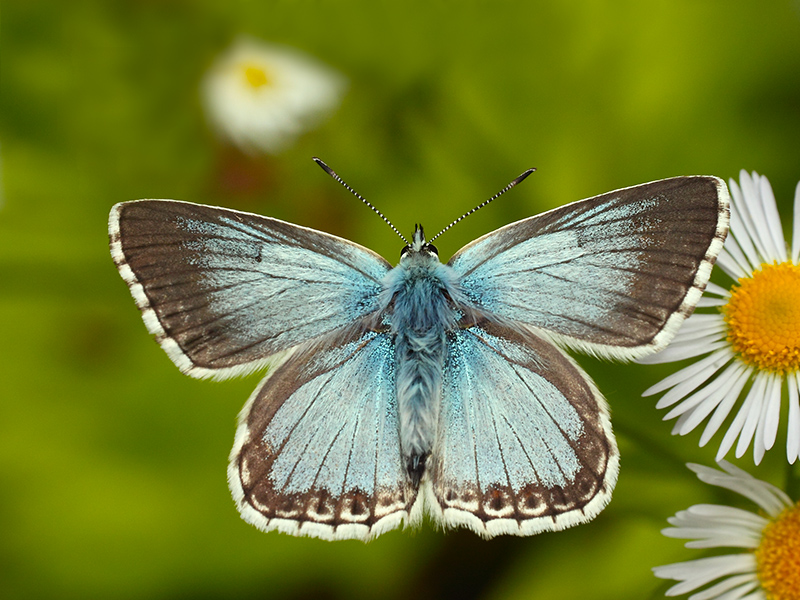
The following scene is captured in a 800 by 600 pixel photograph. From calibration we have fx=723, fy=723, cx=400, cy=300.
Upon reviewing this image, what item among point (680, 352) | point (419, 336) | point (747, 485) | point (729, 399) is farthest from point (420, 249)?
point (747, 485)

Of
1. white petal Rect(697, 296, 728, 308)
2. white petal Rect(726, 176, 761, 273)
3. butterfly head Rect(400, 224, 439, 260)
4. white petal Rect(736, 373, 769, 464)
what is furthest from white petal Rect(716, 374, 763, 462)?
butterfly head Rect(400, 224, 439, 260)

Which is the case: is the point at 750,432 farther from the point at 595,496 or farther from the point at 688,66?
the point at 688,66

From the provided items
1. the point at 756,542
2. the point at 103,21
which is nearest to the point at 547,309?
the point at 756,542

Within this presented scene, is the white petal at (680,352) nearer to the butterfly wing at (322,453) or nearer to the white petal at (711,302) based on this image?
the white petal at (711,302)

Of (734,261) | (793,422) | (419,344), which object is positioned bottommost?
(793,422)

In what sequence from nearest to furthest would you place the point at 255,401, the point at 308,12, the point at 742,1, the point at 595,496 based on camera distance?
the point at 595,496, the point at 255,401, the point at 742,1, the point at 308,12

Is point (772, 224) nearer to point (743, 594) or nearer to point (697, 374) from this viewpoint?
point (697, 374)
